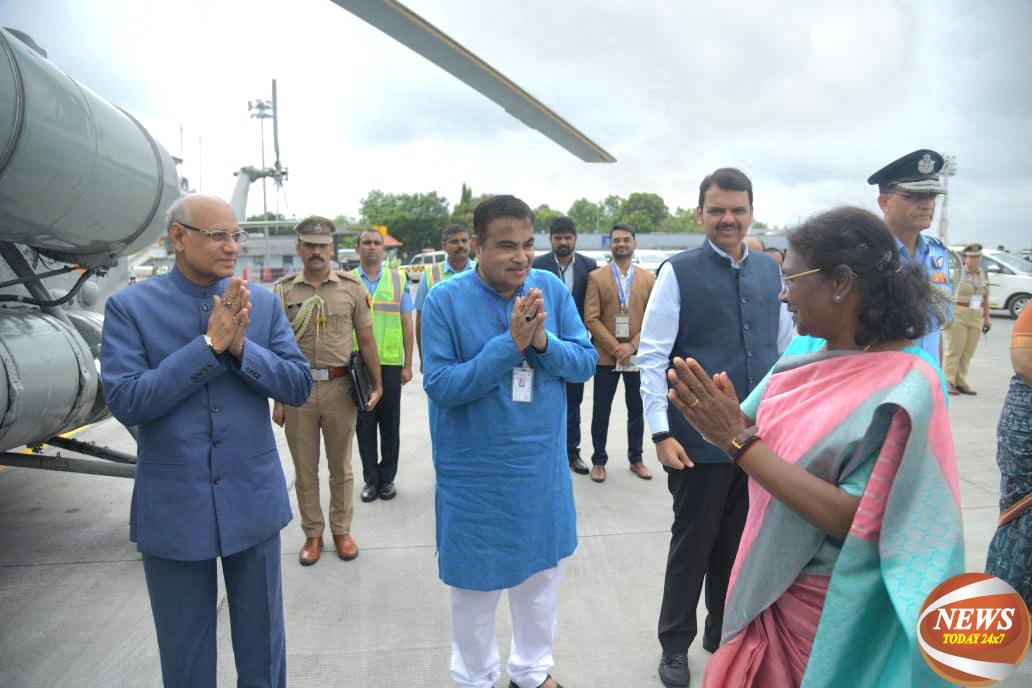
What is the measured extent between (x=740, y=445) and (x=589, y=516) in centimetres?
308

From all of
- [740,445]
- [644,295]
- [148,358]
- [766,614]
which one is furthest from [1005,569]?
[148,358]

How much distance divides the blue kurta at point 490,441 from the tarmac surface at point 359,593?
788mm

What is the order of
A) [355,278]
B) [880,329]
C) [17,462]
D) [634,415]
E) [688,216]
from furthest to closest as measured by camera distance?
1. [688,216]
2. [634,415]
3. [355,278]
4. [17,462]
5. [880,329]

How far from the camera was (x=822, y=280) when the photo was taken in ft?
4.81

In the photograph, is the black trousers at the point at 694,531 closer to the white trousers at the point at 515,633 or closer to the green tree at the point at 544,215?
the white trousers at the point at 515,633

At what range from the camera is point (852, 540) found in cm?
129

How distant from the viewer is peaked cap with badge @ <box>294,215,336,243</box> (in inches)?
150

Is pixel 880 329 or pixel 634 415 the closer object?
pixel 880 329

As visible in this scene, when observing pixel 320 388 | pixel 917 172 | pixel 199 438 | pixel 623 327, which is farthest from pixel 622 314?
pixel 199 438

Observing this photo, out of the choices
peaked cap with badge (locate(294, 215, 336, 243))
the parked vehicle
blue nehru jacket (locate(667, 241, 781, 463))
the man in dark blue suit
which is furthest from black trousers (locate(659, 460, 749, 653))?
the parked vehicle

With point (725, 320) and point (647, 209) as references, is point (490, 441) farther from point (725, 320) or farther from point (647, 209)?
point (647, 209)

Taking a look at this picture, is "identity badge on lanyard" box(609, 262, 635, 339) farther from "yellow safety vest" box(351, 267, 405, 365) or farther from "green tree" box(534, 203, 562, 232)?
"green tree" box(534, 203, 562, 232)

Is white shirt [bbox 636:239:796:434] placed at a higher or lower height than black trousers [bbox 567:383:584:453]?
higher

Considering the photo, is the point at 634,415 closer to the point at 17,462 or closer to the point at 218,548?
the point at 218,548
